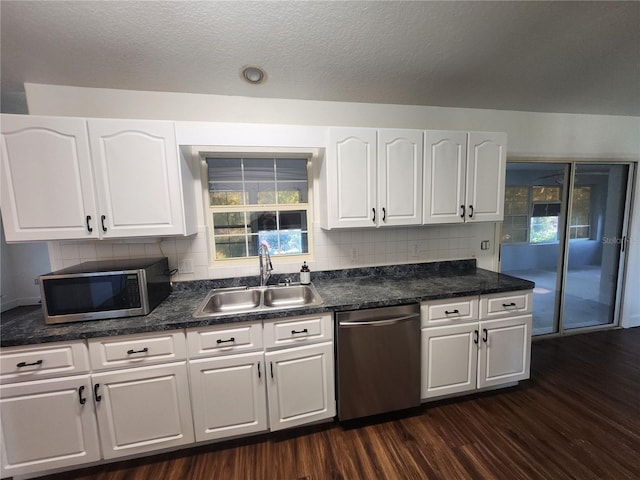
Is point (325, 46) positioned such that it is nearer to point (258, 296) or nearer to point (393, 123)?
point (393, 123)

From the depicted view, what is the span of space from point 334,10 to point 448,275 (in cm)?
216

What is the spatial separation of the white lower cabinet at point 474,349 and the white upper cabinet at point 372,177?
2.49 ft

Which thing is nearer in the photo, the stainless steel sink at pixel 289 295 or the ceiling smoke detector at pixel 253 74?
the ceiling smoke detector at pixel 253 74

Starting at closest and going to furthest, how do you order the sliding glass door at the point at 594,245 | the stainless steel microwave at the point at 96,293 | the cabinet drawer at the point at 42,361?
the cabinet drawer at the point at 42,361 < the stainless steel microwave at the point at 96,293 < the sliding glass door at the point at 594,245

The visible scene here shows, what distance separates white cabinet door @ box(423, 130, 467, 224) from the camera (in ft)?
6.78

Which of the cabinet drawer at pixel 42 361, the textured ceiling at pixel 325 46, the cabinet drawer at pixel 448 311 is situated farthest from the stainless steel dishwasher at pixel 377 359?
the textured ceiling at pixel 325 46

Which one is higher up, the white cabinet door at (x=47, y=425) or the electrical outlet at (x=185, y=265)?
the electrical outlet at (x=185, y=265)

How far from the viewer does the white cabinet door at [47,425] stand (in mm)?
1420

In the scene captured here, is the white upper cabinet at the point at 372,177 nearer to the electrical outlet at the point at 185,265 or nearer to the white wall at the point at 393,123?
the white wall at the point at 393,123

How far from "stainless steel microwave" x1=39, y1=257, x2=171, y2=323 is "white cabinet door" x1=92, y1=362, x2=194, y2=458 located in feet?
1.16

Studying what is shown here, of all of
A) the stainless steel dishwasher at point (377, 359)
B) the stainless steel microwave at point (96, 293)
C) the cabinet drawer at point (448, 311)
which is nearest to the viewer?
the stainless steel microwave at point (96, 293)

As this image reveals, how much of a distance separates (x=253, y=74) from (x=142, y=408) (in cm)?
227

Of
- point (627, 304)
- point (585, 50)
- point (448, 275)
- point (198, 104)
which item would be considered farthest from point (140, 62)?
point (627, 304)

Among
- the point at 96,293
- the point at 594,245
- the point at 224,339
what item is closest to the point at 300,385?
the point at 224,339
